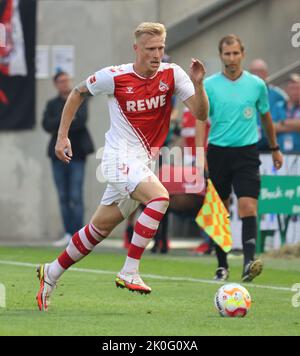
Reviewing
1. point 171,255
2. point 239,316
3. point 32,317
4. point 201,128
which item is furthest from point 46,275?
point 171,255

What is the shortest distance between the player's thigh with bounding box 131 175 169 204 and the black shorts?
2.90 meters

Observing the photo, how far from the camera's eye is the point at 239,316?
9.03 metres

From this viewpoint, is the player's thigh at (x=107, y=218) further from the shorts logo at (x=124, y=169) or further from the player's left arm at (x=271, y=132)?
the player's left arm at (x=271, y=132)

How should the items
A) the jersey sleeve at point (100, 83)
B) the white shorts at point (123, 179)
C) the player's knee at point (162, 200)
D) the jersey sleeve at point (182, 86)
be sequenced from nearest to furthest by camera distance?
the player's knee at point (162, 200) → the white shorts at point (123, 179) → the jersey sleeve at point (100, 83) → the jersey sleeve at point (182, 86)

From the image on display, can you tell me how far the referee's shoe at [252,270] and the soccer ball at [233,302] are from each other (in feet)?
8.61

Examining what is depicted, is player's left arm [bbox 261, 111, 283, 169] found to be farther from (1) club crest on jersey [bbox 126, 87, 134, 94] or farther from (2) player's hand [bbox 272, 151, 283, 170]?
(1) club crest on jersey [bbox 126, 87, 134, 94]

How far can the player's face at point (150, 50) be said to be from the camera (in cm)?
966

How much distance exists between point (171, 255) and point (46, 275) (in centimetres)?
654

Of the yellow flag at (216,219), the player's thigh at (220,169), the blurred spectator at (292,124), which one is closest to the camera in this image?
the player's thigh at (220,169)

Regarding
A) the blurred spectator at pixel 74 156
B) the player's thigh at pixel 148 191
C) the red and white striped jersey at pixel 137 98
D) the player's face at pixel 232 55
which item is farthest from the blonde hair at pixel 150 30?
the blurred spectator at pixel 74 156

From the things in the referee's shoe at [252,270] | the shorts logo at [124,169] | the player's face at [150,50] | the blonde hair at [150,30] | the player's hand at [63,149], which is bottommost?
the referee's shoe at [252,270]

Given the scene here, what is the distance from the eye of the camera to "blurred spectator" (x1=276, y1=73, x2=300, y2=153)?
1691 centimetres
